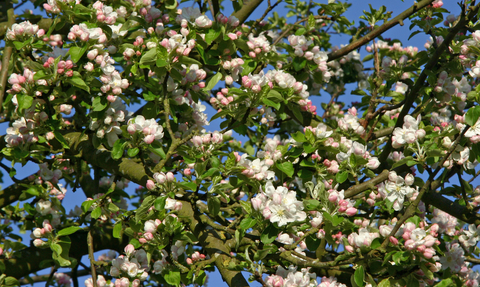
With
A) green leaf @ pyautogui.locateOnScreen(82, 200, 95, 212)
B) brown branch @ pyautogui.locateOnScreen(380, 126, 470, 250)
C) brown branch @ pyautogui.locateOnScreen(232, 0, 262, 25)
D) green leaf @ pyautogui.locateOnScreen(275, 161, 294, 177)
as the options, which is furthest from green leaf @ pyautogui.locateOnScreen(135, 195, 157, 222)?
brown branch @ pyautogui.locateOnScreen(232, 0, 262, 25)

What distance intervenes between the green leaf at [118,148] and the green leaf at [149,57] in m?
0.47

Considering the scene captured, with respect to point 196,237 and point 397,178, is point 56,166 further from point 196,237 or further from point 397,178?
point 397,178

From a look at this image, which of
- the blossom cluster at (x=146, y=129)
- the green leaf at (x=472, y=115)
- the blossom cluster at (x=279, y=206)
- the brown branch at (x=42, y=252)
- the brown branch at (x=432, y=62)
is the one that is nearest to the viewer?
the blossom cluster at (x=279, y=206)

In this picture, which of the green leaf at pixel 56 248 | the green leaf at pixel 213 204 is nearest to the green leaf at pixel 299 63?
the green leaf at pixel 213 204

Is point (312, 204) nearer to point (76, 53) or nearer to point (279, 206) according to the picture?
point (279, 206)

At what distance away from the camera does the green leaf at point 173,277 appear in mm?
2722

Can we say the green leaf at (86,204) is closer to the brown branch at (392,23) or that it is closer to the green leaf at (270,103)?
the green leaf at (270,103)

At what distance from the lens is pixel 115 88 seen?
109 inches

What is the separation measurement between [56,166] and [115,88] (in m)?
1.21

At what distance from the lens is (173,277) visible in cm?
276

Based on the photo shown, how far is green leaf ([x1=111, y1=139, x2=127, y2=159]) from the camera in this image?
8.65 feet

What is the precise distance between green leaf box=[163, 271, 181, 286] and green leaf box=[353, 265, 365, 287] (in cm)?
103

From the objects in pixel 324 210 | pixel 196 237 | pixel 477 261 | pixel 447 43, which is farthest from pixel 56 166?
pixel 477 261

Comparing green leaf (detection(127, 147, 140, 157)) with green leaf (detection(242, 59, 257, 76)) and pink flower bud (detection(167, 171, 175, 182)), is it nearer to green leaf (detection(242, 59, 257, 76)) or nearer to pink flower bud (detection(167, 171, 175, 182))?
pink flower bud (detection(167, 171, 175, 182))
